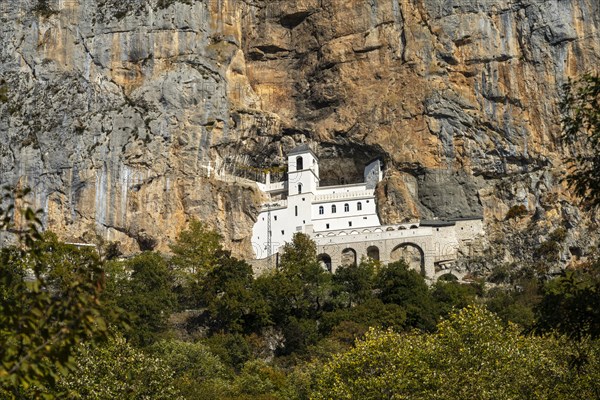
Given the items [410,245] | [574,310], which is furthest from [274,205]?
[574,310]

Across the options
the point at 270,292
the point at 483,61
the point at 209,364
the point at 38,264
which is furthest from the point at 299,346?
the point at 38,264

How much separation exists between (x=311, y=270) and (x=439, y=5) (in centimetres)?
2998

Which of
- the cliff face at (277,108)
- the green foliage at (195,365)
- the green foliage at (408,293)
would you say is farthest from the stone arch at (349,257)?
the green foliage at (195,365)

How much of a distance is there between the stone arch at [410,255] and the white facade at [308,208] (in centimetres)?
450

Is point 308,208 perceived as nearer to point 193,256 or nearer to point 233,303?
point 193,256

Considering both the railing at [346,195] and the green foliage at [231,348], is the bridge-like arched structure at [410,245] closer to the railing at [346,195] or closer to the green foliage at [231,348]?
the railing at [346,195]

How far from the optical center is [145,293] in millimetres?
59188

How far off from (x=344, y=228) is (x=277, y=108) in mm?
14043

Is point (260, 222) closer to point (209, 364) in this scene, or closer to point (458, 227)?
point (458, 227)

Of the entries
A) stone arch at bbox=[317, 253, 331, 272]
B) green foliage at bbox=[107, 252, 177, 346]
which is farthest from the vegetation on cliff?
stone arch at bbox=[317, 253, 331, 272]

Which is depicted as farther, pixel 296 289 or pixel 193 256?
pixel 193 256

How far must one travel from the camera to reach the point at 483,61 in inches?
3051

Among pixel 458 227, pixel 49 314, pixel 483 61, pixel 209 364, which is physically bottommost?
pixel 209 364

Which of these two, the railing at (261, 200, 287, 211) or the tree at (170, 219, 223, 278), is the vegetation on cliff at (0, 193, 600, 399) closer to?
the tree at (170, 219, 223, 278)
